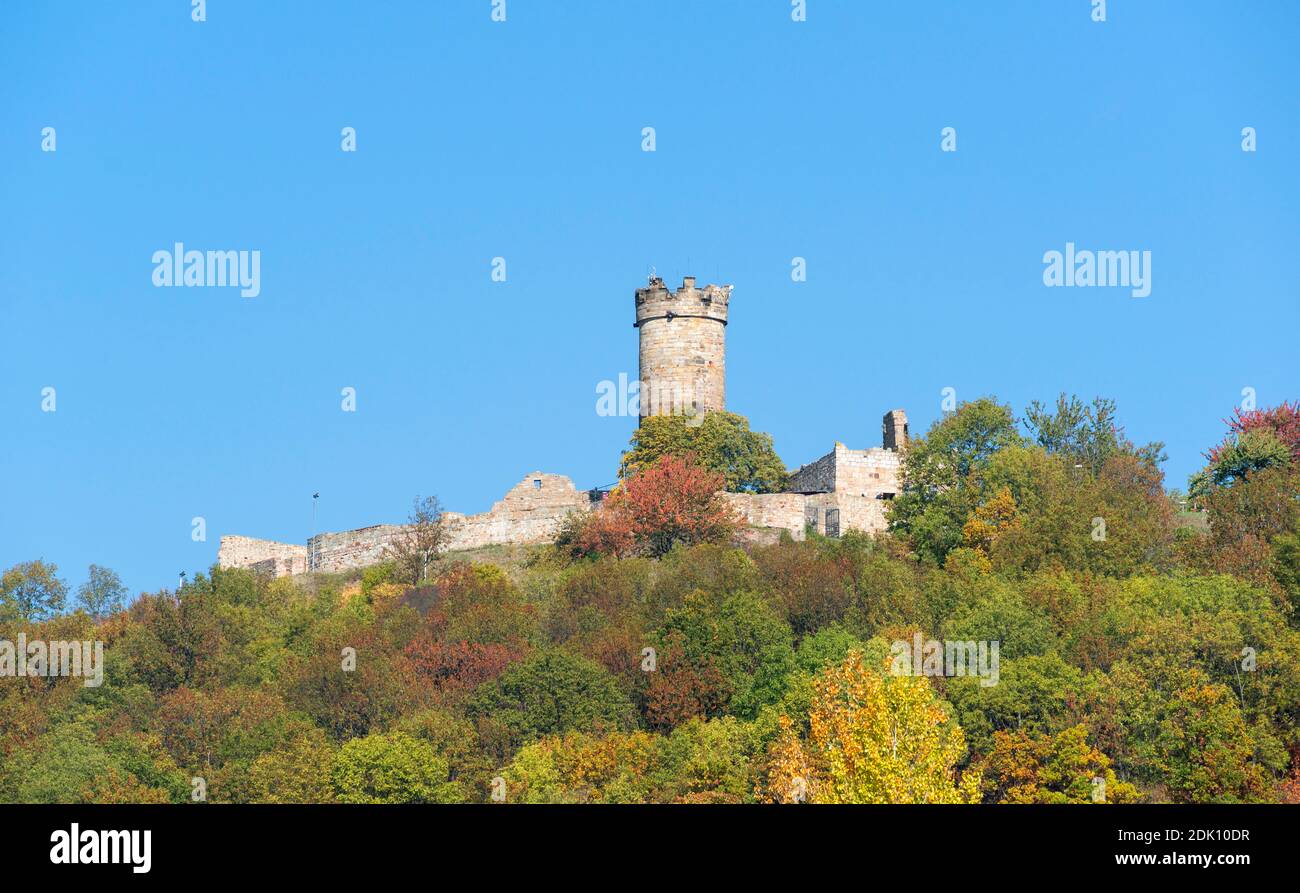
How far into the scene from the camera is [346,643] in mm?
66125

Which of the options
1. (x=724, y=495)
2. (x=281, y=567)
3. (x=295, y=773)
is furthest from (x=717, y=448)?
(x=295, y=773)

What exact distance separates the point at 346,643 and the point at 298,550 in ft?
47.2

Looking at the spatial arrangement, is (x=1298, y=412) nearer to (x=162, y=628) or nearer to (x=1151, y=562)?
(x=1151, y=562)

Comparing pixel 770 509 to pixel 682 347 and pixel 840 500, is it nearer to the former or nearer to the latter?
pixel 840 500

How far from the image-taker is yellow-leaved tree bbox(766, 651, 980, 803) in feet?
141

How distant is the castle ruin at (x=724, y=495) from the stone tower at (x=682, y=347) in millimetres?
36

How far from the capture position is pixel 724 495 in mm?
72812

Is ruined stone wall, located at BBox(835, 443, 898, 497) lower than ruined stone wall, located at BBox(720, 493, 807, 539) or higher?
higher

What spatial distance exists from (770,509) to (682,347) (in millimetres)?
9581

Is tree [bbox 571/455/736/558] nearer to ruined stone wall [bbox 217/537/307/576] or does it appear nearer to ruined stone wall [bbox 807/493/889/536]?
ruined stone wall [bbox 807/493/889/536]

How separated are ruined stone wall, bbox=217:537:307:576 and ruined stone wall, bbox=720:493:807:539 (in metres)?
16.6
